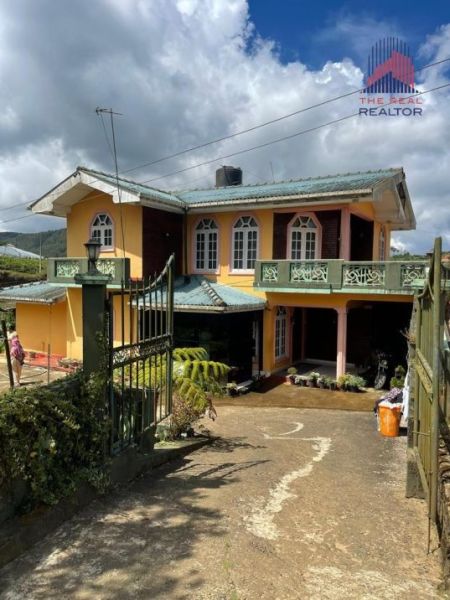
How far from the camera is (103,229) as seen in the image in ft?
53.7

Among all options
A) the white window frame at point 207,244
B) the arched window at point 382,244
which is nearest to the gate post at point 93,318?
the white window frame at point 207,244

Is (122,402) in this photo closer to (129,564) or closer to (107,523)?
(107,523)

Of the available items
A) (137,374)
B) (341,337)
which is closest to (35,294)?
(341,337)

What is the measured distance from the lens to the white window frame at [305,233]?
579 inches

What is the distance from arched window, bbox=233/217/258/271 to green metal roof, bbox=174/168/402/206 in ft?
3.08

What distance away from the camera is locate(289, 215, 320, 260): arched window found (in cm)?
1480

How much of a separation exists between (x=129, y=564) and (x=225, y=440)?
4606 millimetres

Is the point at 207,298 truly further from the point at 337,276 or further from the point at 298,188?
the point at 298,188

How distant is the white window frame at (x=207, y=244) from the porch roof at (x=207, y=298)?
0.49 metres

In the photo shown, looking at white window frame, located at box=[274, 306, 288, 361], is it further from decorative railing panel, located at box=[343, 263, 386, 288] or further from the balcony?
decorative railing panel, located at box=[343, 263, 386, 288]

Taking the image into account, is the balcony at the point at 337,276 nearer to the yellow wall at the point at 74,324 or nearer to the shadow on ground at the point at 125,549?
the yellow wall at the point at 74,324

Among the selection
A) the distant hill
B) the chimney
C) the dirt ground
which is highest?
the distant hill

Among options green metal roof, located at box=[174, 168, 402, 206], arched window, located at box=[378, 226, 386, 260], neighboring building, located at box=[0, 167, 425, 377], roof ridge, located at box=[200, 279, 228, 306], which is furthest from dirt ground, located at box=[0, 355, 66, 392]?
arched window, located at box=[378, 226, 386, 260]

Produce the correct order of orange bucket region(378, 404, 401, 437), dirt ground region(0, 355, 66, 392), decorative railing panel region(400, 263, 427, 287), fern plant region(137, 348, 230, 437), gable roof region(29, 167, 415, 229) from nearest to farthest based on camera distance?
fern plant region(137, 348, 230, 437), orange bucket region(378, 404, 401, 437), decorative railing panel region(400, 263, 427, 287), gable roof region(29, 167, 415, 229), dirt ground region(0, 355, 66, 392)
